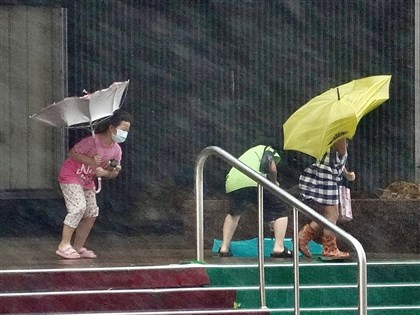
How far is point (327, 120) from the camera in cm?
1184

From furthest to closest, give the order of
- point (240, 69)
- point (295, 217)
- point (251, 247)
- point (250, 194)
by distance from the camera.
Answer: point (240, 69)
point (251, 247)
point (250, 194)
point (295, 217)

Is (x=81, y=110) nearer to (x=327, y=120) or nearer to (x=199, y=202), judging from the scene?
(x=199, y=202)

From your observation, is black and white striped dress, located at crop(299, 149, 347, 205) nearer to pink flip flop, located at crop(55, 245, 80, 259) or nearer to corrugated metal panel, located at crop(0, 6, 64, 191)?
pink flip flop, located at crop(55, 245, 80, 259)

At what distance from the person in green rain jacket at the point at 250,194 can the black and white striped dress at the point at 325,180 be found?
1.03ft

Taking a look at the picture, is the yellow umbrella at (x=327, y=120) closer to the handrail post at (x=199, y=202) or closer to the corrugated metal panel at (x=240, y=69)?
the handrail post at (x=199, y=202)

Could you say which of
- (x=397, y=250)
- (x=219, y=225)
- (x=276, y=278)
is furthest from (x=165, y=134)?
(x=276, y=278)

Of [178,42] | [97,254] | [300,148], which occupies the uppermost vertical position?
[178,42]

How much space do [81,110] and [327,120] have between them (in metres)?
2.22

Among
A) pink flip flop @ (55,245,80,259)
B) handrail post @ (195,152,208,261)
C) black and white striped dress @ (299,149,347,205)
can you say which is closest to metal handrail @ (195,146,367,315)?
handrail post @ (195,152,208,261)

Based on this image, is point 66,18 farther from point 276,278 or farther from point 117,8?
point 276,278

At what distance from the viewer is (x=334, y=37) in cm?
1556

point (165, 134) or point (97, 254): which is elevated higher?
point (165, 134)

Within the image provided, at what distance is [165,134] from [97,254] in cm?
266

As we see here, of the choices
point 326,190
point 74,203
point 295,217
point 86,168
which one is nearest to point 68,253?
point 74,203
